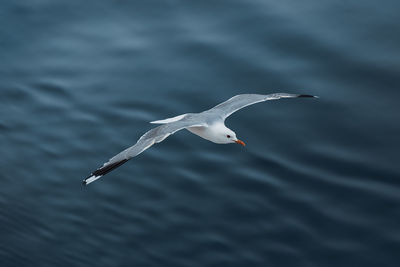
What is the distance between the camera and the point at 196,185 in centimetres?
1427

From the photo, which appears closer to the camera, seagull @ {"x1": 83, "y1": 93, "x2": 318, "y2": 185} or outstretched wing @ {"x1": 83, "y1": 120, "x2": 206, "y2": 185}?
outstretched wing @ {"x1": 83, "y1": 120, "x2": 206, "y2": 185}

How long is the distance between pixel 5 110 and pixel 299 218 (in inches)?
313

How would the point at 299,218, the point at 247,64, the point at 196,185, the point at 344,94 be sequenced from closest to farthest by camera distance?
the point at 299,218 → the point at 196,185 → the point at 344,94 → the point at 247,64

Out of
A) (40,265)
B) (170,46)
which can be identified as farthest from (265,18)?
(40,265)

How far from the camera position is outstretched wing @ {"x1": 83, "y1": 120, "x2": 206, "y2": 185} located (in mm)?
9461

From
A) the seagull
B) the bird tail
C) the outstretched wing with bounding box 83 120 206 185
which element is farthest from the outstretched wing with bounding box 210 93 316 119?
the bird tail

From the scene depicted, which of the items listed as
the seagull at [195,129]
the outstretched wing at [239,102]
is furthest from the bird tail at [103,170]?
the outstretched wing at [239,102]

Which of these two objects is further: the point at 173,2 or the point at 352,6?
the point at 173,2

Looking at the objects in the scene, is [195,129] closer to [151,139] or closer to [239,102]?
[239,102]

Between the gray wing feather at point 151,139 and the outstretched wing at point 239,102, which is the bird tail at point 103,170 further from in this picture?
the outstretched wing at point 239,102

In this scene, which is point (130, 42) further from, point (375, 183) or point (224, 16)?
point (375, 183)

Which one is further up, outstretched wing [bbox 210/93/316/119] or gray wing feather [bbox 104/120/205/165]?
outstretched wing [bbox 210/93/316/119]

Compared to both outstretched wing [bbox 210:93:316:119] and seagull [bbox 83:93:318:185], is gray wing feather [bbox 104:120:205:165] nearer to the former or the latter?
seagull [bbox 83:93:318:185]

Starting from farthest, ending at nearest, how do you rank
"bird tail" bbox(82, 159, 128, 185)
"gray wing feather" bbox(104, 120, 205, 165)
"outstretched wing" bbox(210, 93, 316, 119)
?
"outstretched wing" bbox(210, 93, 316, 119) < "gray wing feather" bbox(104, 120, 205, 165) < "bird tail" bbox(82, 159, 128, 185)
